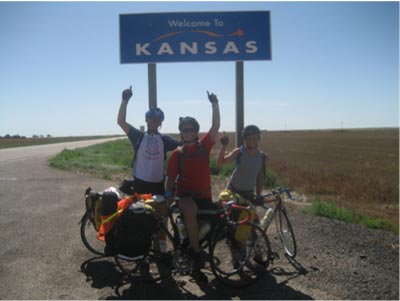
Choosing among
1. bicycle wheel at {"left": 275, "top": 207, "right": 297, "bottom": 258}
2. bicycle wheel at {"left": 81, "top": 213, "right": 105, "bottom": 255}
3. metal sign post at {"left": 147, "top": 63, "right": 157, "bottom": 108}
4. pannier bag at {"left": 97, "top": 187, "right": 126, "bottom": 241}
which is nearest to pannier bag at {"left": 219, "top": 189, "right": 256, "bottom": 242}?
bicycle wheel at {"left": 275, "top": 207, "right": 297, "bottom": 258}

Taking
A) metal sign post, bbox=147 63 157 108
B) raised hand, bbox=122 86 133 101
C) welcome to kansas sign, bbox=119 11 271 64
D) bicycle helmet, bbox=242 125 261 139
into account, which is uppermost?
welcome to kansas sign, bbox=119 11 271 64

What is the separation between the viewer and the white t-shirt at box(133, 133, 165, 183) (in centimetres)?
475

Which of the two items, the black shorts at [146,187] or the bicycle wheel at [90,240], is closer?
the black shorts at [146,187]

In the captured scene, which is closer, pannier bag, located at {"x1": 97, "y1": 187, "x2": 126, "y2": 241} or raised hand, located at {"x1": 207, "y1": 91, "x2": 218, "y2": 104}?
pannier bag, located at {"x1": 97, "y1": 187, "x2": 126, "y2": 241}

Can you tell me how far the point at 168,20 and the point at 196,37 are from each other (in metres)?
0.58

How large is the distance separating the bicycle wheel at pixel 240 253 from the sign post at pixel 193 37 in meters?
3.52

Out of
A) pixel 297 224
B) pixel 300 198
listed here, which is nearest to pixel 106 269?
pixel 297 224

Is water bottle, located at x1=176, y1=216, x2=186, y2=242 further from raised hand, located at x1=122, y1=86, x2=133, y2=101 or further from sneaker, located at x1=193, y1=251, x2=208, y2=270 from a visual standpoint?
raised hand, located at x1=122, y1=86, x2=133, y2=101

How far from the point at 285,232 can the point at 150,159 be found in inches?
84.2

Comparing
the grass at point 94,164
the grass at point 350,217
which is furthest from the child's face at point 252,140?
the grass at point 94,164

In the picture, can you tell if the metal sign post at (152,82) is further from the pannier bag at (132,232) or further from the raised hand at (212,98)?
the pannier bag at (132,232)

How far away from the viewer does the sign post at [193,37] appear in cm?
669

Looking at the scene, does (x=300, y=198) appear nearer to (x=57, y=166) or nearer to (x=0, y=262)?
(x=0, y=262)

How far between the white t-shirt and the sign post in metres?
2.49
